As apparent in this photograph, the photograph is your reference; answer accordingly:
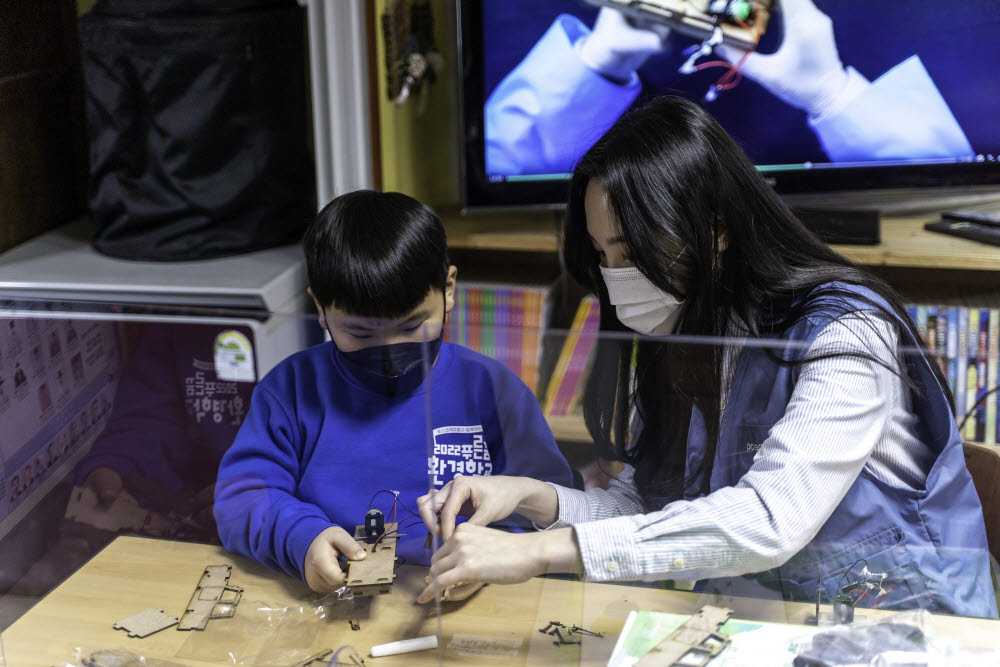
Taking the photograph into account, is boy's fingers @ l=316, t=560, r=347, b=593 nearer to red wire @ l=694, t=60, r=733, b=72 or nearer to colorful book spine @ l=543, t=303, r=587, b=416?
colorful book spine @ l=543, t=303, r=587, b=416

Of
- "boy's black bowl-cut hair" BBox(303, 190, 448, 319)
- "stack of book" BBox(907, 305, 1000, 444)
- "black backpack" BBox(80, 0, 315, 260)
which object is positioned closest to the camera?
"stack of book" BBox(907, 305, 1000, 444)

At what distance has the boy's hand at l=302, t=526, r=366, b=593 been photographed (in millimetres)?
815

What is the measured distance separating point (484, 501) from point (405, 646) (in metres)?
0.15

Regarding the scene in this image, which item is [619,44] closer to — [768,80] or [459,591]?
[768,80]

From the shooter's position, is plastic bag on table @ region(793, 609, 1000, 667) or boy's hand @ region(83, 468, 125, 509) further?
boy's hand @ region(83, 468, 125, 509)

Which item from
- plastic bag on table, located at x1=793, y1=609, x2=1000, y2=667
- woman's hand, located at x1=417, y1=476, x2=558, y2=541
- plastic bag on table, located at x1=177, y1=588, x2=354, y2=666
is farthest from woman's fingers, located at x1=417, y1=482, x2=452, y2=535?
plastic bag on table, located at x1=793, y1=609, x2=1000, y2=667

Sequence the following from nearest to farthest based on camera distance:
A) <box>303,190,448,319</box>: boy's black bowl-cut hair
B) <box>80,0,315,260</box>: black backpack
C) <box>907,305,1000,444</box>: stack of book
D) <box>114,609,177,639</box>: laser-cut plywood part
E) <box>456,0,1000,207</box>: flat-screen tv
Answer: <box>907,305,1000,444</box>: stack of book, <box>114,609,177,639</box>: laser-cut plywood part, <box>303,190,448,319</box>: boy's black bowl-cut hair, <box>80,0,315,260</box>: black backpack, <box>456,0,1000,207</box>: flat-screen tv

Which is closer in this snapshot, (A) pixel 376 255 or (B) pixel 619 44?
(A) pixel 376 255

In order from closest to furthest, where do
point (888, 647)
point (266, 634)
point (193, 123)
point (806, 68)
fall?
1. point (888, 647)
2. point (266, 634)
3. point (193, 123)
4. point (806, 68)

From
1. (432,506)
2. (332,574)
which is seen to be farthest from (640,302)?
(332,574)

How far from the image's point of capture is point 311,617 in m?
0.82

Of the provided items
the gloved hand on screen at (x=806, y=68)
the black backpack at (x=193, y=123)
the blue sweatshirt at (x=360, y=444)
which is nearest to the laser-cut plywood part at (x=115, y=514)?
the blue sweatshirt at (x=360, y=444)

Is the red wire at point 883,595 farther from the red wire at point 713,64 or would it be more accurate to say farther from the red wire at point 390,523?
the red wire at point 713,64

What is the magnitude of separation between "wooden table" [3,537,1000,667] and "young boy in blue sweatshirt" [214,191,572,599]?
0.10ft
